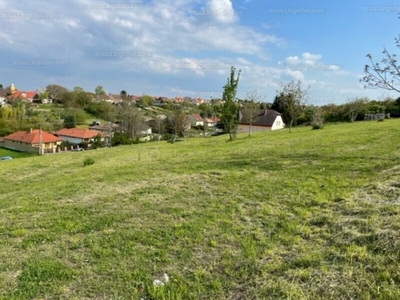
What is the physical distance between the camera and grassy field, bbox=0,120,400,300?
2557mm

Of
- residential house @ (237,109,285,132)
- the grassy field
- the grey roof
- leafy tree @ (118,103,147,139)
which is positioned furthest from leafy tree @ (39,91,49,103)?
the grassy field

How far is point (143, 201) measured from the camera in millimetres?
4930

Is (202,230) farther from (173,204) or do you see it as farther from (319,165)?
(319,165)

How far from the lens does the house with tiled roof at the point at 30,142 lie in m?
42.3

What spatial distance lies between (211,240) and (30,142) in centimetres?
4684

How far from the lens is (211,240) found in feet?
11.4

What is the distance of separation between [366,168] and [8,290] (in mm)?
7056

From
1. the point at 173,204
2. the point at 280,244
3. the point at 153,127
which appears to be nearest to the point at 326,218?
the point at 280,244

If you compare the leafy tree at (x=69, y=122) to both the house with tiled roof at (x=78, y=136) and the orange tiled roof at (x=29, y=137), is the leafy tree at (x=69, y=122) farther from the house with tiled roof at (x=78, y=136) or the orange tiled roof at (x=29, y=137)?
the orange tiled roof at (x=29, y=137)

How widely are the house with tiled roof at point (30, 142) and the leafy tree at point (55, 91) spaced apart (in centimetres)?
3254

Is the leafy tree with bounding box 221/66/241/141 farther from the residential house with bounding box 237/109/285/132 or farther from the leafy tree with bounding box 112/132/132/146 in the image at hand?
the leafy tree with bounding box 112/132/132/146

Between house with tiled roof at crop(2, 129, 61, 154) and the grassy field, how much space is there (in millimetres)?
42370

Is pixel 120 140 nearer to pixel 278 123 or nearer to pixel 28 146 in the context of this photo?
pixel 28 146

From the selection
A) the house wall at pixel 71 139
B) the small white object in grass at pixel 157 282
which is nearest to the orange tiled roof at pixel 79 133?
the house wall at pixel 71 139
